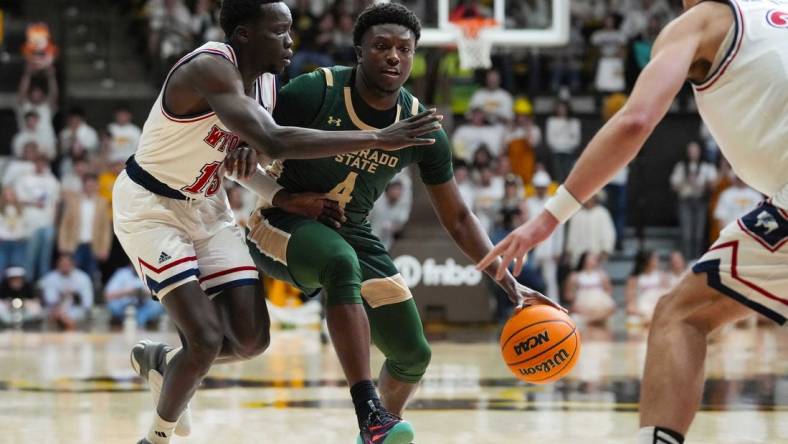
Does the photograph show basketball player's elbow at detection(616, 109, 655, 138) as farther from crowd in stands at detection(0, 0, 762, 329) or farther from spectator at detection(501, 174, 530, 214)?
spectator at detection(501, 174, 530, 214)

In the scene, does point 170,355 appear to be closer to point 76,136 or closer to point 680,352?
point 680,352

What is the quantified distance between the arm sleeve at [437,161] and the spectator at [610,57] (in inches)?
525

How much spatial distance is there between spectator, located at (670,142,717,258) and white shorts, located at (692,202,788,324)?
12.8m

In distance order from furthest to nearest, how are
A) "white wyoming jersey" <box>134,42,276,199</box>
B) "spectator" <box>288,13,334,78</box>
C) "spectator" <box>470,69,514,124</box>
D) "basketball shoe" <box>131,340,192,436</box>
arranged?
"spectator" <box>470,69,514,124</box>
"spectator" <box>288,13,334,78</box>
"basketball shoe" <box>131,340,192,436</box>
"white wyoming jersey" <box>134,42,276,199</box>

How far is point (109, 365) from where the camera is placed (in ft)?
32.0

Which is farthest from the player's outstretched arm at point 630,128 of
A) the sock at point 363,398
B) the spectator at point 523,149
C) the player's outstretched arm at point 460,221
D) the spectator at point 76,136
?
the spectator at point 76,136

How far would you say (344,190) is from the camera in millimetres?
5488

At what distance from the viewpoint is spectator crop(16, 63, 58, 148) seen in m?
16.4

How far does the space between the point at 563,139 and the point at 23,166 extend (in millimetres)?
7475

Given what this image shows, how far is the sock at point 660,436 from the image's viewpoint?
12.5 feet

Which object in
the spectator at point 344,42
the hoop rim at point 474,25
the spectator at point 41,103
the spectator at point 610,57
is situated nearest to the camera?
the hoop rim at point 474,25

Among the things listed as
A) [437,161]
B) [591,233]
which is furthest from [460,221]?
[591,233]

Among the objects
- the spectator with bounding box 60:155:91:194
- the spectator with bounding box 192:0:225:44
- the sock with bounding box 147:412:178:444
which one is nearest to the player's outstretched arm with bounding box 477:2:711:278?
the sock with bounding box 147:412:178:444

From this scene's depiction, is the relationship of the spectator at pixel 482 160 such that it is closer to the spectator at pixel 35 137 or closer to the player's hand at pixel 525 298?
the spectator at pixel 35 137
